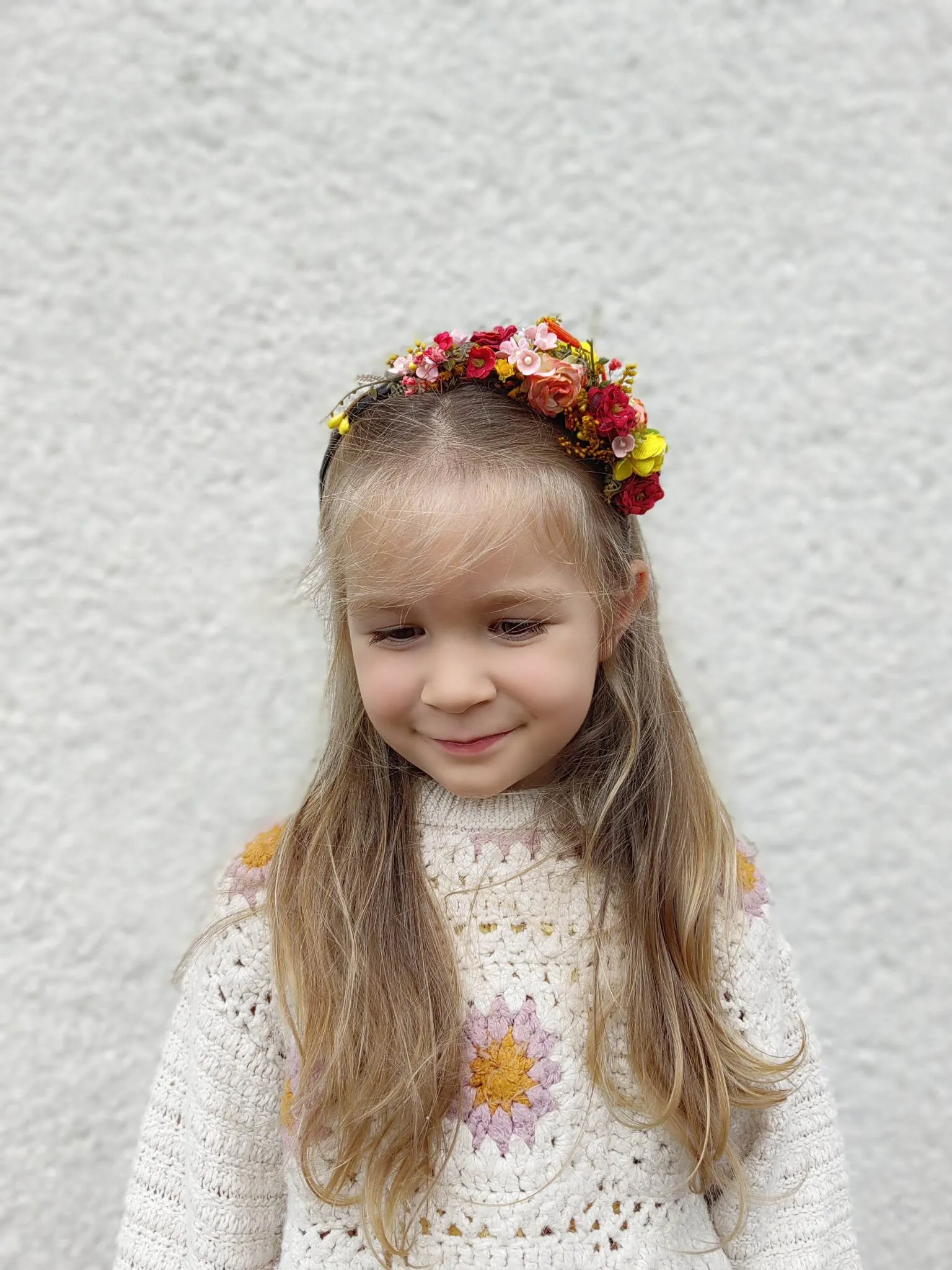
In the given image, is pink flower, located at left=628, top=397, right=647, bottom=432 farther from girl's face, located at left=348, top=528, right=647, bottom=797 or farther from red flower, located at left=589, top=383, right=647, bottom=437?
girl's face, located at left=348, top=528, right=647, bottom=797

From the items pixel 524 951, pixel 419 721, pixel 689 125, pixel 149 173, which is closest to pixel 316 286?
pixel 149 173

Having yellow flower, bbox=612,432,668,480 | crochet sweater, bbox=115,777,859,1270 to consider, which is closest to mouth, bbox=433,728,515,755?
crochet sweater, bbox=115,777,859,1270

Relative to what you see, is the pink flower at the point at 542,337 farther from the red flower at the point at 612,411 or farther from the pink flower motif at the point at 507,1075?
the pink flower motif at the point at 507,1075

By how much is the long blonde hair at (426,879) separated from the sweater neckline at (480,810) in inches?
0.4

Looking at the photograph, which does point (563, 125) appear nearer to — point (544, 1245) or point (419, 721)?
point (419, 721)

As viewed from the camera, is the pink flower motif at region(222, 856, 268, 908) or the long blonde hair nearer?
the long blonde hair

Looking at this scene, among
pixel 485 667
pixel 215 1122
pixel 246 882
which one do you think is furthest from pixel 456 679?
pixel 215 1122

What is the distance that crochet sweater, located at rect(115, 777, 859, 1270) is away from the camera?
773 millimetres

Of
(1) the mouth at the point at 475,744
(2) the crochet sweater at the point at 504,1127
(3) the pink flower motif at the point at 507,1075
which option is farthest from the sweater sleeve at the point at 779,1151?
Result: (1) the mouth at the point at 475,744

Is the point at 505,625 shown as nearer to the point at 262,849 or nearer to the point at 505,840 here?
the point at 505,840

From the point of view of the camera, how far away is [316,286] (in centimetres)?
119

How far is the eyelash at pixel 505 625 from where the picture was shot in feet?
2.39

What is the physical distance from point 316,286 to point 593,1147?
89 cm

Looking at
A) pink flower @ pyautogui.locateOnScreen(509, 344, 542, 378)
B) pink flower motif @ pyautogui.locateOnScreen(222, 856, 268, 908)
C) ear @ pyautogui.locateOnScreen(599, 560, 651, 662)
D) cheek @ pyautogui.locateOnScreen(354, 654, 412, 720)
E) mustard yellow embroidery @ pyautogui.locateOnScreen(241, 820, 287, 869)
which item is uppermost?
pink flower @ pyautogui.locateOnScreen(509, 344, 542, 378)
